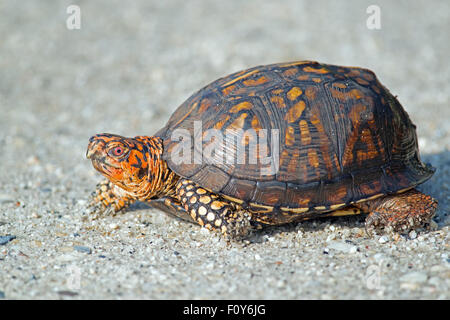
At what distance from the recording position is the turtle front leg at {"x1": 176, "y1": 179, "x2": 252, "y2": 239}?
3924 mm

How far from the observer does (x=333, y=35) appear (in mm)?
10008

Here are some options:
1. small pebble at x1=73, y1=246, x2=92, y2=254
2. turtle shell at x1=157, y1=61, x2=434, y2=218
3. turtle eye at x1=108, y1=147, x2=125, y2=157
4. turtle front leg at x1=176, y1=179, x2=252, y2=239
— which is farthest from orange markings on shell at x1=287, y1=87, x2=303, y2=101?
small pebble at x1=73, y1=246, x2=92, y2=254

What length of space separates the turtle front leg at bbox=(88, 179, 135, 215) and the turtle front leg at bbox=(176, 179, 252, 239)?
0.85 meters

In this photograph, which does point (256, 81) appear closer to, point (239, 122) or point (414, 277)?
point (239, 122)

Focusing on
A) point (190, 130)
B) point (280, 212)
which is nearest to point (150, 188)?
point (190, 130)

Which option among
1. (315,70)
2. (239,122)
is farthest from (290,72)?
(239,122)

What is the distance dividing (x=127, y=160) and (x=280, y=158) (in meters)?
1.35

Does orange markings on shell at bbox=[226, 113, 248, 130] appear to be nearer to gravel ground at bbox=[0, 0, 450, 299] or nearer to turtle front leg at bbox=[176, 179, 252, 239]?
turtle front leg at bbox=[176, 179, 252, 239]

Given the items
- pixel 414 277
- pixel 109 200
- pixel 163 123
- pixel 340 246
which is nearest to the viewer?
pixel 414 277

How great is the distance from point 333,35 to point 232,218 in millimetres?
7229

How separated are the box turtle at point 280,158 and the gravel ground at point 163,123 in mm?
275

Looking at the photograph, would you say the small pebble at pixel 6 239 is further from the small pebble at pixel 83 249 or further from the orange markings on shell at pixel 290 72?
the orange markings on shell at pixel 290 72

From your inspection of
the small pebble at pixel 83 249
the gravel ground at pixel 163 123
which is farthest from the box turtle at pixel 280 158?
the small pebble at pixel 83 249

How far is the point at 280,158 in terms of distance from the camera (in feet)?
12.9
